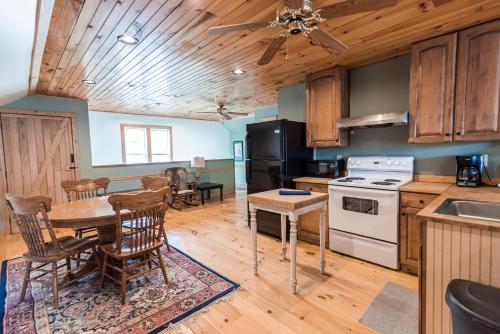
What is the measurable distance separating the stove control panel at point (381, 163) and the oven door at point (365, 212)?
0.59 meters

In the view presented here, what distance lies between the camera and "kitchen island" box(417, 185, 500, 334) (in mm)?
1224

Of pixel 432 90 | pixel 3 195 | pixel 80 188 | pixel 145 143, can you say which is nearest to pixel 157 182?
pixel 80 188

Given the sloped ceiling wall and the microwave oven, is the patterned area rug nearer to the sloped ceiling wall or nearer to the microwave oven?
the microwave oven

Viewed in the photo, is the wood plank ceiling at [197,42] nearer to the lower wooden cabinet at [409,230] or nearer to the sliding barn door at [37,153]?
the sliding barn door at [37,153]

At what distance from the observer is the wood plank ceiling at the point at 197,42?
1.81m

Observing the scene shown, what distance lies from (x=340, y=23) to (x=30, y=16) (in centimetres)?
242

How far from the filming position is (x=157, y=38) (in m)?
2.24

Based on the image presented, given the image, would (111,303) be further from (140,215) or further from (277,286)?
(277,286)

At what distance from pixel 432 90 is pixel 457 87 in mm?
193

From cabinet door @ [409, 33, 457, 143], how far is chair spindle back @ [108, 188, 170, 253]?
2711 mm

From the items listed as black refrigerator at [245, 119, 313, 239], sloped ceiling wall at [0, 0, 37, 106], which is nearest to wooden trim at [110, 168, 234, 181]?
sloped ceiling wall at [0, 0, 37, 106]

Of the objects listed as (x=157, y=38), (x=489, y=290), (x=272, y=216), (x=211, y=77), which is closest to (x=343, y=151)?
(x=272, y=216)

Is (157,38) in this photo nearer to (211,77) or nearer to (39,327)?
(211,77)

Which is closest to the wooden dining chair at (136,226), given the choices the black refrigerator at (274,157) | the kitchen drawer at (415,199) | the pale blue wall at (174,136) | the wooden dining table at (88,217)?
the wooden dining table at (88,217)
